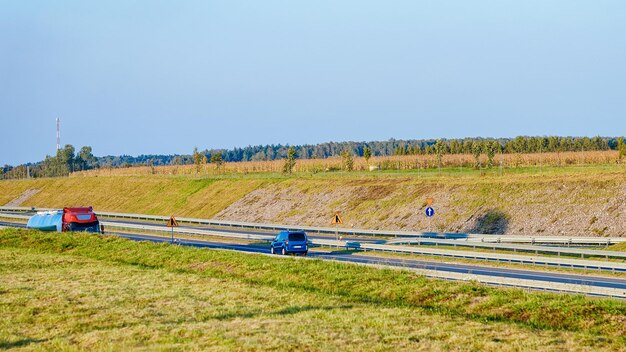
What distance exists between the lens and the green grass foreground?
15.8 metres

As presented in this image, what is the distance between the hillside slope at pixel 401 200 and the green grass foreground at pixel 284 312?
101 feet

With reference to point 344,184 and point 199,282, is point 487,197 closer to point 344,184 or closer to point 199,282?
point 344,184

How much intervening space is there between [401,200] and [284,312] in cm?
5164

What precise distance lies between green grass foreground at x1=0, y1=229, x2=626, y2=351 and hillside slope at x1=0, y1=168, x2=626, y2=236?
101 ft

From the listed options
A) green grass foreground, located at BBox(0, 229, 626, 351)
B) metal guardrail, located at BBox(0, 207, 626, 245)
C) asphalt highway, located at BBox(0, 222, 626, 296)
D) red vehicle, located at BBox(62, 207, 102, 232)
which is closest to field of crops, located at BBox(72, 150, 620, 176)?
metal guardrail, located at BBox(0, 207, 626, 245)

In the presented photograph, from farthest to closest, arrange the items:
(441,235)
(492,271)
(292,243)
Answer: (441,235) → (292,243) → (492,271)

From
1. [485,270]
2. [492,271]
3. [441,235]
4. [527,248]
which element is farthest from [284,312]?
[441,235]

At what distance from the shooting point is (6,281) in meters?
26.6

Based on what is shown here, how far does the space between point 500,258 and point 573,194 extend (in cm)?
2270

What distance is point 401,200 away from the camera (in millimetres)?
70562

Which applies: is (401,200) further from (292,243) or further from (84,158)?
(84,158)

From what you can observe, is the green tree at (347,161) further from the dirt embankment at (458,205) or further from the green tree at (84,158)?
the green tree at (84,158)

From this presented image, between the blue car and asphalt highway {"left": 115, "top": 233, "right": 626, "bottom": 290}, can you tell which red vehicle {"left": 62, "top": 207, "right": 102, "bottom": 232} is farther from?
asphalt highway {"left": 115, "top": 233, "right": 626, "bottom": 290}

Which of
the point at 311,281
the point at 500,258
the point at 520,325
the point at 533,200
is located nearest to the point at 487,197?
the point at 533,200
